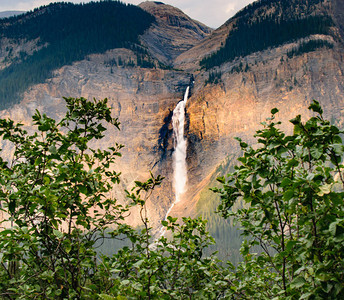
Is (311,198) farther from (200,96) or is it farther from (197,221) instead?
(200,96)

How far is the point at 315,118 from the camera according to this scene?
90.4 inches

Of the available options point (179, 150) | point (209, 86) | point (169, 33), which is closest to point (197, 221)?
point (179, 150)

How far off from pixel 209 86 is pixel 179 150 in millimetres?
16870

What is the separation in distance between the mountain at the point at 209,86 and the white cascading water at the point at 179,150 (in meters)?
1.29

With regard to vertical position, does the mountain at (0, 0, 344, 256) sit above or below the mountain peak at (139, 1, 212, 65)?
below

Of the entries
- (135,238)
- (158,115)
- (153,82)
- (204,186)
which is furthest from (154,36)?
(135,238)

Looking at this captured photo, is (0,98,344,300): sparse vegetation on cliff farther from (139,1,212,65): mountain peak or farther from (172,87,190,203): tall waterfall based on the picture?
(139,1,212,65): mountain peak

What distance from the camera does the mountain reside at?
61.8 m

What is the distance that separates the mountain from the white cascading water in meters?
1.29

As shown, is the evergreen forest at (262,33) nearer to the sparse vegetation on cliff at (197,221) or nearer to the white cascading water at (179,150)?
the white cascading water at (179,150)

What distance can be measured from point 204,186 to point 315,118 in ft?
195

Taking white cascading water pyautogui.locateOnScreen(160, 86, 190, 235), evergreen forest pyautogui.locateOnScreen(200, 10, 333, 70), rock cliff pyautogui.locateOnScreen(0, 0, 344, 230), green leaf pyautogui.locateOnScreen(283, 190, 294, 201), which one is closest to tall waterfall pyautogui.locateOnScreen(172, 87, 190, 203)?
white cascading water pyautogui.locateOnScreen(160, 86, 190, 235)

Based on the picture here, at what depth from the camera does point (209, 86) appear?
72312 mm

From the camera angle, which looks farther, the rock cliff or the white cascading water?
the white cascading water
